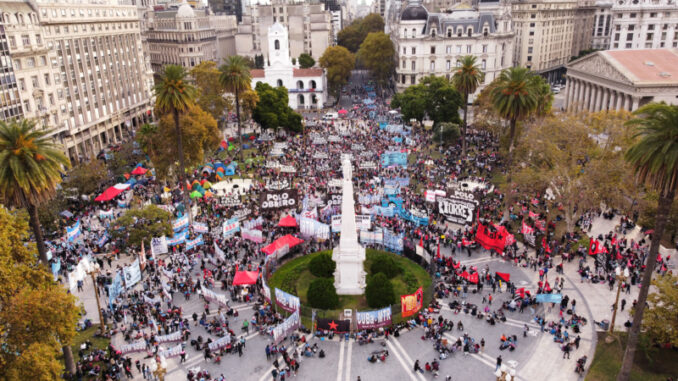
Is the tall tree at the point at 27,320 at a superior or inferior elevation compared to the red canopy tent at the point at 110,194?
superior

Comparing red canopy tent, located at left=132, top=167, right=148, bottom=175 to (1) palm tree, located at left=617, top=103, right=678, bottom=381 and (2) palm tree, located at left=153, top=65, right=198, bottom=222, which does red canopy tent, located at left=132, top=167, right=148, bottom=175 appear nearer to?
(2) palm tree, located at left=153, top=65, right=198, bottom=222

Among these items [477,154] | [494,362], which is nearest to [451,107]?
[477,154]

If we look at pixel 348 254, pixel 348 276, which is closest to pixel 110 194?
pixel 348 276

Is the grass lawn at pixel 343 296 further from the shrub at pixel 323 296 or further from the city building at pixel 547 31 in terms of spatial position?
the city building at pixel 547 31


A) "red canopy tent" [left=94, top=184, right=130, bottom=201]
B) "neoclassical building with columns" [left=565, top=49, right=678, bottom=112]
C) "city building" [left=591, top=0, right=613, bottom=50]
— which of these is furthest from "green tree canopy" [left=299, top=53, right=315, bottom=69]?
"red canopy tent" [left=94, top=184, right=130, bottom=201]

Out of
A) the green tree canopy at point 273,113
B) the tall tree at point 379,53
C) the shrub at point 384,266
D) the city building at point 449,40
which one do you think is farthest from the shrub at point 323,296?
the tall tree at point 379,53

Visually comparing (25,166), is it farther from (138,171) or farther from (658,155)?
(138,171)

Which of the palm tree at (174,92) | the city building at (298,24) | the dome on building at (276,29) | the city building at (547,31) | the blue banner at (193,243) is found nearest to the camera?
the blue banner at (193,243)

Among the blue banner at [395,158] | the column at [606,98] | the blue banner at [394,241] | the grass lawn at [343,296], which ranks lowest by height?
the grass lawn at [343,296]

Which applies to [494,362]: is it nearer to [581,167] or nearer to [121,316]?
[581,167]
